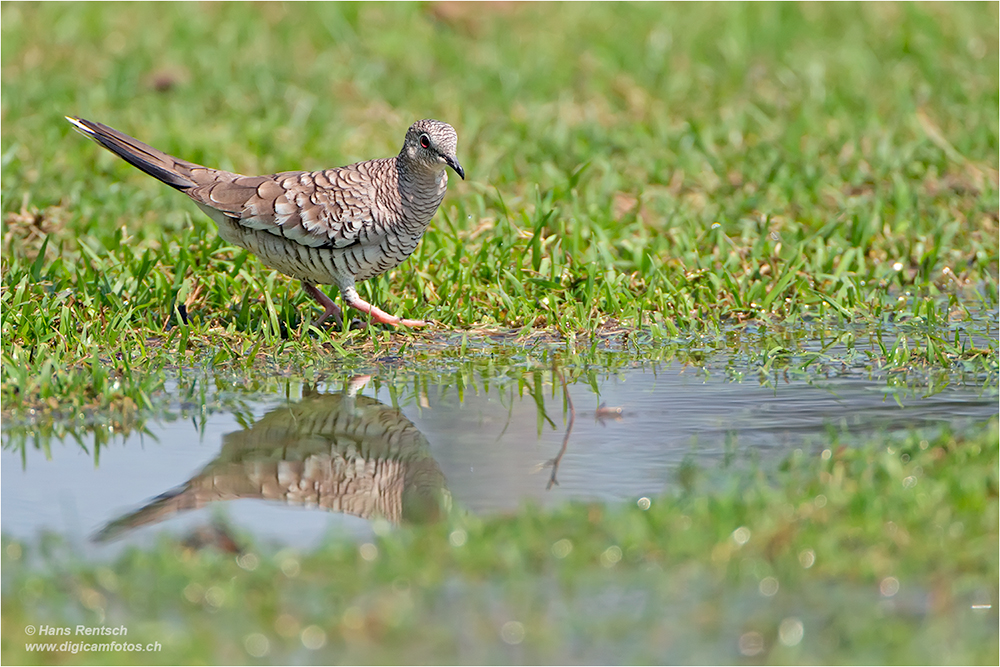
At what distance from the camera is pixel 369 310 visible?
5984mm

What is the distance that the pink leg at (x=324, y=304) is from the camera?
6094 mm

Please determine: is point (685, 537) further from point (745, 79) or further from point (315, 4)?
point (315, 4)

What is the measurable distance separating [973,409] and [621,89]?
17.5 ft

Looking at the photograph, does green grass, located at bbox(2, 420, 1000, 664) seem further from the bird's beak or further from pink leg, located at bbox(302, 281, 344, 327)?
pink leg, located at bbox(302, 281, 344, 327)

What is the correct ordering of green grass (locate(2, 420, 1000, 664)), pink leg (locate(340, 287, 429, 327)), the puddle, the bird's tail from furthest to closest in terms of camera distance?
the bird's tail, pink leg (locate(340, 287, 429, 327)), the puddle, green grass (locate(2, 420, 1000, 664))

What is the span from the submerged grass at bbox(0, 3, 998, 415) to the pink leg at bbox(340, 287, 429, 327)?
0.07 m

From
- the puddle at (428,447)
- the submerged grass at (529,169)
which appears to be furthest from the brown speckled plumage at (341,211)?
the puddle at (428,447)

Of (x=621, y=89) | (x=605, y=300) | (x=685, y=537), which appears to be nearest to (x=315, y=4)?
(x=621, y=89)

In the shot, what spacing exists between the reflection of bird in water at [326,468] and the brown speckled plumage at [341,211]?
962 millimetres

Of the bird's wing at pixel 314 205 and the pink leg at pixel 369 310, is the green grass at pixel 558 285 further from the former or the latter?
the bird's wing at pixel 314 205

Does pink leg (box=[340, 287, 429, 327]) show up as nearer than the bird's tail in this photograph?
Yes

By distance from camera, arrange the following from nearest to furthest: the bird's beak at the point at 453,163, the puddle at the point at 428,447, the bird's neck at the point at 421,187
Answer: the puddle at the point at 428,447, the bird's beak at the point at 453,163, the bird's neck at the point at 421,187

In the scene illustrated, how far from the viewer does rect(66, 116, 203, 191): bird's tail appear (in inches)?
239

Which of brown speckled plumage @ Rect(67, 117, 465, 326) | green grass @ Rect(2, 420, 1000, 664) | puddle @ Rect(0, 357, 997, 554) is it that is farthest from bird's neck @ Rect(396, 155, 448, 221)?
green grass @ Rect(2, 420, 1000, 664)
